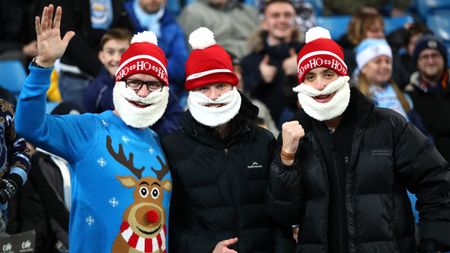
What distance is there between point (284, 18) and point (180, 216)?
407cm

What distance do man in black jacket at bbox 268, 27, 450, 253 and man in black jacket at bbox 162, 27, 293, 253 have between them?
158 mm

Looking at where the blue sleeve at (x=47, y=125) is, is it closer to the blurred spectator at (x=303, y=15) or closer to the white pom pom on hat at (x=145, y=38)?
the white pom pom on hat at (x=145, y=38)

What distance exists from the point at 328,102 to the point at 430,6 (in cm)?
677

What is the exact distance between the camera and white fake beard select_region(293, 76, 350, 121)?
4.73 metres

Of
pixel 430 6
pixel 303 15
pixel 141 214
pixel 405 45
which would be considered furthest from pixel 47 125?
pixel 430 6

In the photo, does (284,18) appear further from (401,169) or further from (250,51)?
(401,169)

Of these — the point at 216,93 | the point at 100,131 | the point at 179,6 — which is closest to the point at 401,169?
the point at 216,93

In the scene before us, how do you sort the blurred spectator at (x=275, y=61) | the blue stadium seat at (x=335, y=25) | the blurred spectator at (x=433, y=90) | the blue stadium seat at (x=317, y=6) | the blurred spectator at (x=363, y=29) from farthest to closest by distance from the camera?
the blue stadium seat at (x=317, y=6)
the blue stadium seat at (x=335, y=25)
the blurred spectator at (x=363, y=29)
the blurred spectator at (x=275, y=61)
the blurred spectator at (x=433, y=90)

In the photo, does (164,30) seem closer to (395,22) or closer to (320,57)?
(395,22)

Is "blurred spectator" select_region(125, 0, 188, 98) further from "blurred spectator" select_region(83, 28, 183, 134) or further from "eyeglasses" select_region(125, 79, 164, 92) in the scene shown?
"eyeglasses" select_region(125, 79, 164, 92)

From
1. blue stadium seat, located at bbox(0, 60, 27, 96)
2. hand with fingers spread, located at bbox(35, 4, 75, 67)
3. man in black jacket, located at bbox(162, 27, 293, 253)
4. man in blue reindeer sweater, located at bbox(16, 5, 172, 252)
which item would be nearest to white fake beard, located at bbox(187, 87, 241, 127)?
man in black jacket, located at bbox(162, 27, 293, 253)

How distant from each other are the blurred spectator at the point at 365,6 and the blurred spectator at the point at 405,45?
950 mm

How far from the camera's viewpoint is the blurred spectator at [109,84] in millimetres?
6184

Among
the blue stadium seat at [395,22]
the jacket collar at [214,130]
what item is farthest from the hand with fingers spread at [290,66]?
the jacket collar at [214,130]
